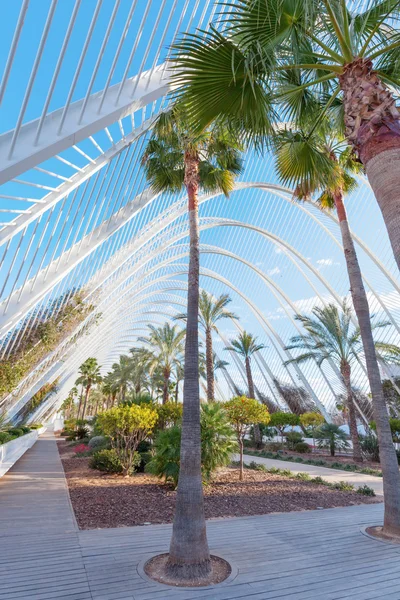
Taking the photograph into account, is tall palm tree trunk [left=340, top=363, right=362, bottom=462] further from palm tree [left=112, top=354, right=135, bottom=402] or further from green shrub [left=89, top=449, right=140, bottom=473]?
palm tree [left=112, top=354, right=135, bottom=402]

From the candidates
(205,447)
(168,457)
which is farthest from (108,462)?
(205,447)

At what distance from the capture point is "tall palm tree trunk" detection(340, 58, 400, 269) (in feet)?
9.95

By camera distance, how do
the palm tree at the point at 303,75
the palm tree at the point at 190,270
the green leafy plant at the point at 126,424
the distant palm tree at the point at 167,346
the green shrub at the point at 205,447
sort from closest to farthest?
the palm tree at the point at 303,75
the palm tree at the point at 190,270
the green shrub at the point at 205,447
the green leafy plant at the point at 126,424
the distant palm tree at the point at 167,346

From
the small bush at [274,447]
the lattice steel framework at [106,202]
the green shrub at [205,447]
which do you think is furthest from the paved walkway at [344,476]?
the lattice steel framework at [106,202]

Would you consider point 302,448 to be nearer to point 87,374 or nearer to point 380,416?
point 380,416

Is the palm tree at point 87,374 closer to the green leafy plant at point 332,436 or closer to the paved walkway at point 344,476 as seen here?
the green leafy plant at point 332,436

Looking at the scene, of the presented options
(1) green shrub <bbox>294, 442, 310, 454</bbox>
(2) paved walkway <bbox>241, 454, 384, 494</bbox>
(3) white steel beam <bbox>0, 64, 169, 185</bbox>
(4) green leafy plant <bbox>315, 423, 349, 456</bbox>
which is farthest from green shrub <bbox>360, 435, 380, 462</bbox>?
(3) white steel beam <bbox>0, 64, 169, 185</bbox>

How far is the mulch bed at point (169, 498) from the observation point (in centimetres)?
764

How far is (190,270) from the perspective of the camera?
6.69 meters

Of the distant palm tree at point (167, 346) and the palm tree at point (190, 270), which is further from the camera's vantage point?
the distant palm tree at point (167, 346)

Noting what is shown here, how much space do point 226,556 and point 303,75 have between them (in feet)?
24.5

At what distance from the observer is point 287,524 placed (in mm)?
7105

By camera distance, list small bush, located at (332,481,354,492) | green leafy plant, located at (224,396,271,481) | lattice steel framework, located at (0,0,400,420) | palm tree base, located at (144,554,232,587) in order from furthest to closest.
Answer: green leafy plant, located at (224,396,271,481)
small bush, located at (332,481,354,492)
lattice steel framework, located at (0,0,400,420)
palm tree base, located at (144,554,232,587)

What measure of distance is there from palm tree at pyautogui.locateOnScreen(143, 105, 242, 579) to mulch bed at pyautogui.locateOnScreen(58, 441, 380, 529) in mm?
2530
